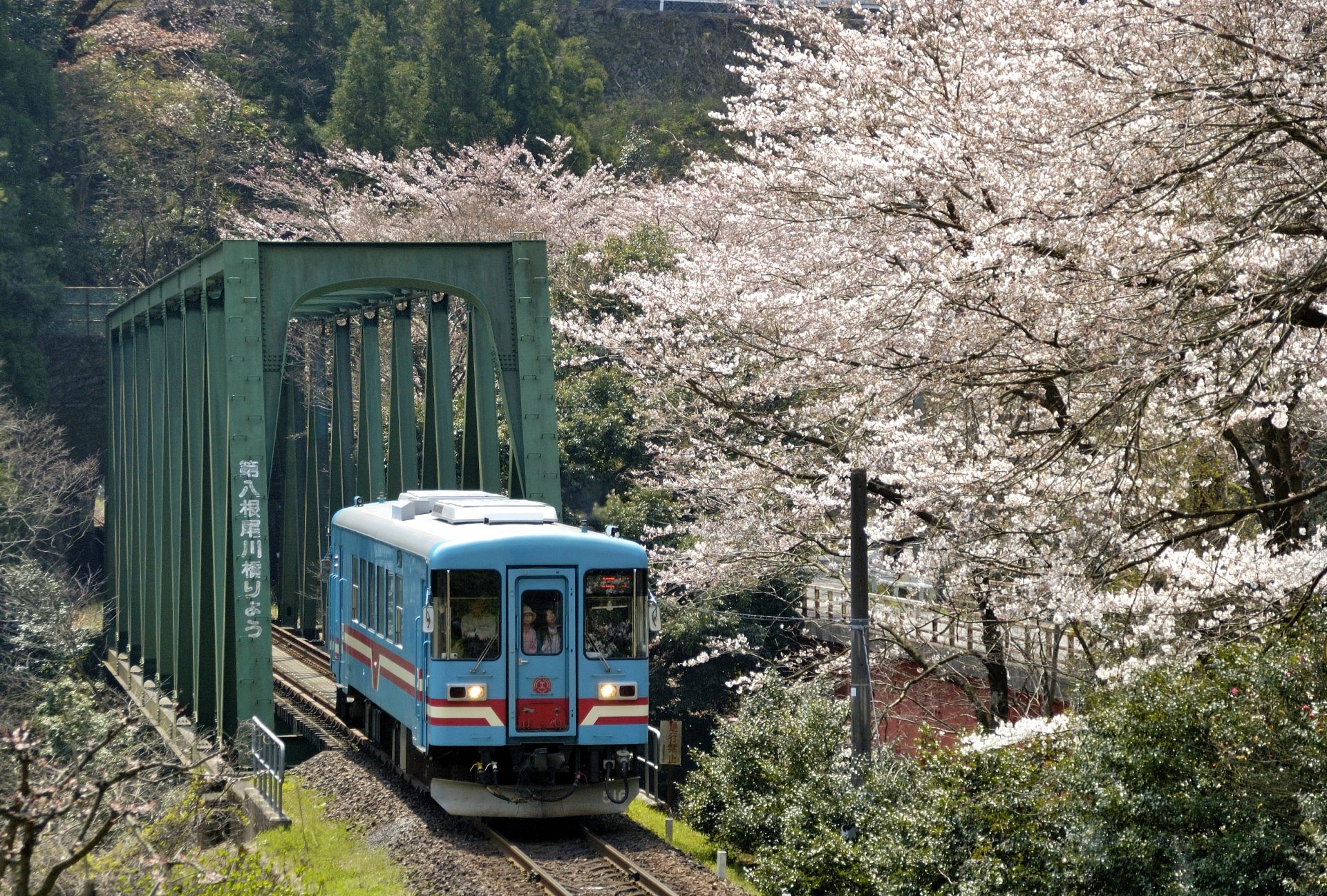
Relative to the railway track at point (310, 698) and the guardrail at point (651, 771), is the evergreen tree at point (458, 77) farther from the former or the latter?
the guardrail at point (651, 771)

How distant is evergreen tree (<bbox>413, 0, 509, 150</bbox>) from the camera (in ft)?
111

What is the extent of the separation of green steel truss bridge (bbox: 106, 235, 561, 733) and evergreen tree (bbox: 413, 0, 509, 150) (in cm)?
1386

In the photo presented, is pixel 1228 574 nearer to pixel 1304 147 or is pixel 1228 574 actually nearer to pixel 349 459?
pixel 1304 147

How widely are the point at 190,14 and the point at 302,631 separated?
2262 cm

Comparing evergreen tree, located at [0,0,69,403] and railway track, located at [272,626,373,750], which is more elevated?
evergreen tree, located at [0,0,69,403]

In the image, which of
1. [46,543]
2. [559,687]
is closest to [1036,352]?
[559,687]

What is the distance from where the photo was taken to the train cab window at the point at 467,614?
10562mm

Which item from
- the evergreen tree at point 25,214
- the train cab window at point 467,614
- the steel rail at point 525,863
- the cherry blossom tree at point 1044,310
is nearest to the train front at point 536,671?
the train cab window at point 467,614

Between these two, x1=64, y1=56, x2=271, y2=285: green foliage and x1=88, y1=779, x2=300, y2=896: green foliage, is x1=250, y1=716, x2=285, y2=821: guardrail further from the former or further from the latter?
x1=64, y1=56, x2=271, y2=285: green foliage

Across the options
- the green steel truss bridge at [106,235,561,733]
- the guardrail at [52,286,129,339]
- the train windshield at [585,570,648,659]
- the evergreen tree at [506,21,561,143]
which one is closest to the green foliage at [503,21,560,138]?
the evergreen tree at [506,21,561,143]

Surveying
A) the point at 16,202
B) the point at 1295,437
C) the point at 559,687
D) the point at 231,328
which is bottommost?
the point at 559,687

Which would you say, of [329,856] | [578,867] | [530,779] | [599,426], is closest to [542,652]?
[530,779]

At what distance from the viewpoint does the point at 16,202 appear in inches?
1176

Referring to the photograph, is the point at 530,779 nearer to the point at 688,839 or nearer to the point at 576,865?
the point at 576,865
